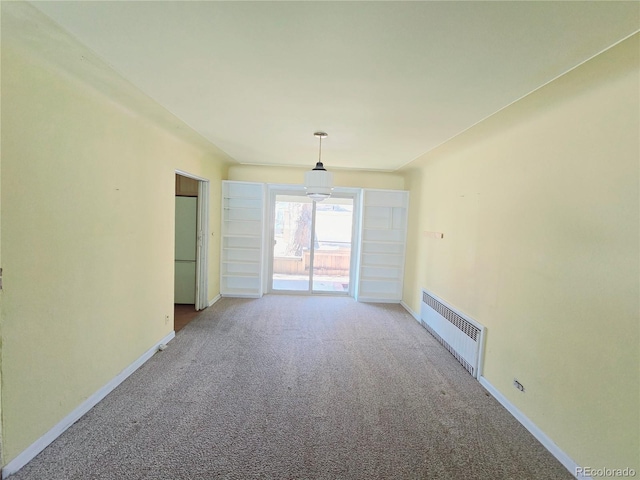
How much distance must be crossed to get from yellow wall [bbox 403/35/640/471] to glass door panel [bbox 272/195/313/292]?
130 inches

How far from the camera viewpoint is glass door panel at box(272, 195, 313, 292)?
5.87 meters

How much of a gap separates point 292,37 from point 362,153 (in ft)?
8.56

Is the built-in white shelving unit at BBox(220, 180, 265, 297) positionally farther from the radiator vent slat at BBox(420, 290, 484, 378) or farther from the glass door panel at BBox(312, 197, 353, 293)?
the radiator vent slat at BBox(420, 290, 484, 378)

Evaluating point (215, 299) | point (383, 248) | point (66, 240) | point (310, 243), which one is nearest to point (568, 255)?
point (66, 240)

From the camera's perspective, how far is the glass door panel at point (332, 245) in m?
5.90

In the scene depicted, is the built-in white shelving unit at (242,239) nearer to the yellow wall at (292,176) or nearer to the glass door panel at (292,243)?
the yellow wall at (292,176)

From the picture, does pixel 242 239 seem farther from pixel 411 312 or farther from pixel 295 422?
pixel 295 422

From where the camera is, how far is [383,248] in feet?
18.7

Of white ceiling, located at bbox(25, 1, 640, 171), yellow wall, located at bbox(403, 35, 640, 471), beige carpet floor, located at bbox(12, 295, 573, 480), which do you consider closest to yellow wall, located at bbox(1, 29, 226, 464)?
beige carpet floor, located at bbox(12, 295, 573, 480)

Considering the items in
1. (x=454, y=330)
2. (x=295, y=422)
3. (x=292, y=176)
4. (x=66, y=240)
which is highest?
(x=292, y=176)

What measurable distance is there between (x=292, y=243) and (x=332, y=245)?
32.7 inches

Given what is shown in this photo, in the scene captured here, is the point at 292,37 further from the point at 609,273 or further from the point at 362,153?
the point at 362,153

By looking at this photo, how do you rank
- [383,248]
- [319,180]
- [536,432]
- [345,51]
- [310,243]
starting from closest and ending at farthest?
1. [345,51]
2. [536,432]
3. [319,180]
4. [383,248]
5. [310,243]

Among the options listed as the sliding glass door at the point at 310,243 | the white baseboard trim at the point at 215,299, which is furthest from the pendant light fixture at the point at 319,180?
the white baseboard trim at the point at 215,299
